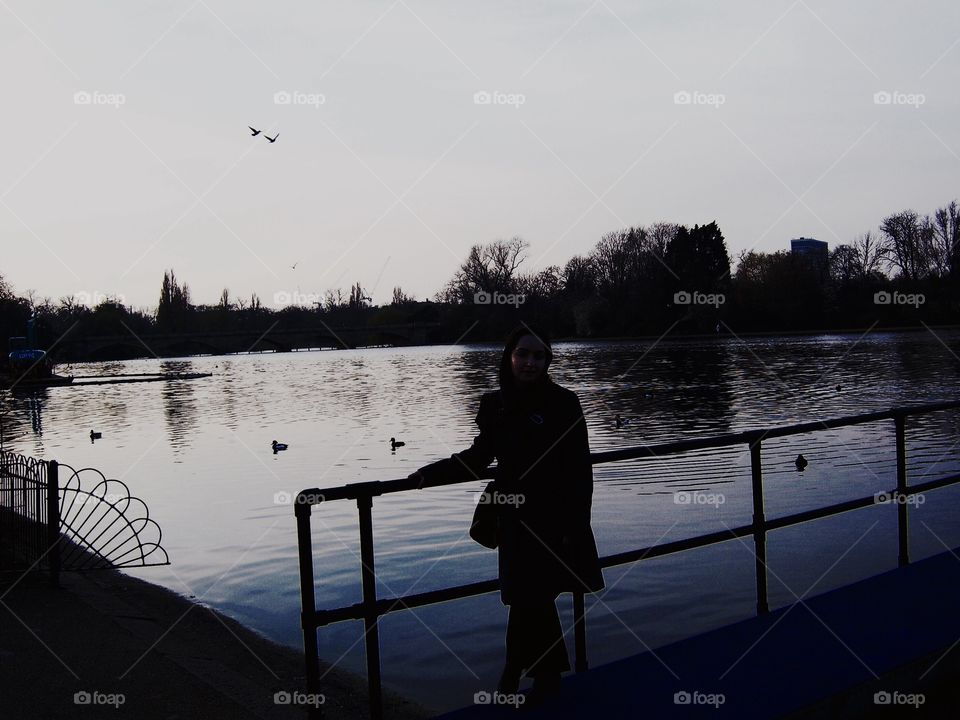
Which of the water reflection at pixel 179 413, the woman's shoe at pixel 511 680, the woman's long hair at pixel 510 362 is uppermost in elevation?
the woman's long hair at pixel 510 362

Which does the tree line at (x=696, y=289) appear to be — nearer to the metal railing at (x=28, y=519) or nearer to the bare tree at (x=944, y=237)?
the bare tree at (x=944, y=237)

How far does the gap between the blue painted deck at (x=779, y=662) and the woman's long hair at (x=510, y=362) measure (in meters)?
1.35

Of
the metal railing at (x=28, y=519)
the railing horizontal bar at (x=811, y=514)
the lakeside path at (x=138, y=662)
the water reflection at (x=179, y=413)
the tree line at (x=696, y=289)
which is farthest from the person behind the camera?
the tree line at (x=696, y=289)

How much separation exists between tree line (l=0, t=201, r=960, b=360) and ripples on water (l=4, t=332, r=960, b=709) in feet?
152

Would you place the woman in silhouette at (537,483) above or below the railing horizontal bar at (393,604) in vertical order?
above

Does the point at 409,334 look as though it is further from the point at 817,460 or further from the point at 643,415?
the point at 817,460

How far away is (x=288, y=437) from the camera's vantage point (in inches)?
1052

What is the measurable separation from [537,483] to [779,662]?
147 centimetres

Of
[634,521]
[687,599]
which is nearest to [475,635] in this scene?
[687,599]

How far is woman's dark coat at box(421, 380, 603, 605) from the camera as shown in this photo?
3.93 metres

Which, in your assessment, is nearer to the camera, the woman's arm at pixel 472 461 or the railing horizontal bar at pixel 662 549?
the woman's arm at pixel 472 461

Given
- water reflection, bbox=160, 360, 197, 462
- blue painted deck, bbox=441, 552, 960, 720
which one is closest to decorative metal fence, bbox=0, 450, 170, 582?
blue painted deck, bbox=441, 552, 960, 720

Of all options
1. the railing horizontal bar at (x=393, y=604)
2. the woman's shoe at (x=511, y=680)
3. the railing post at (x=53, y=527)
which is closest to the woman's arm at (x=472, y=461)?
the railing horizontal bar at (x=393, y=604)

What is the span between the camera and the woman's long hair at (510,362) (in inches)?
159
